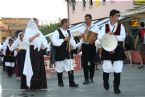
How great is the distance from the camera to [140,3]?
3130cm

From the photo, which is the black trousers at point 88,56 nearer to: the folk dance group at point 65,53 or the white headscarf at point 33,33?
the folk dance group at point 65,53

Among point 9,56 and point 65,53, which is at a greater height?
point 9,56

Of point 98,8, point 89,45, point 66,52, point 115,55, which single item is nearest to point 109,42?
point 115,55

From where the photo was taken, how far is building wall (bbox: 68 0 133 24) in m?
35.1

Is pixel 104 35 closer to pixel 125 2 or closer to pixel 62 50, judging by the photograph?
pixel 62 50

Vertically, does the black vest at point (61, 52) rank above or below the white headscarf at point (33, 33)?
below

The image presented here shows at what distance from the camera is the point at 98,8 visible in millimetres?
40719

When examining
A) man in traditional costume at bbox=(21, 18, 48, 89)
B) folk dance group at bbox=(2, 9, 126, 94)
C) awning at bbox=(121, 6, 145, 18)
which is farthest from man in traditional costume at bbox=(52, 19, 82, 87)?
awning at bbox=(121, 6, 145, 18)

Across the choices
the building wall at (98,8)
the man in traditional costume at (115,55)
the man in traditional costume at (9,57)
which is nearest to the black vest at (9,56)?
the man in traditional costume at (9,57)

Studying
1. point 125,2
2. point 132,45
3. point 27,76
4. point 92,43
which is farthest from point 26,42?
point 125,2

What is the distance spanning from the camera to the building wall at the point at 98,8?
1382 inches

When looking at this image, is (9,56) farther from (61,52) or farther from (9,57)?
(61,52)

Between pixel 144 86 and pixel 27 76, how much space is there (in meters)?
3.07

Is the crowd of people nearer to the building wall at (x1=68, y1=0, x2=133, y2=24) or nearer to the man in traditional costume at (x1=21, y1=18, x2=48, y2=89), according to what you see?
the man in traditional costume at (x1=21, y1=18, x2=48, y2=89)
